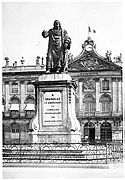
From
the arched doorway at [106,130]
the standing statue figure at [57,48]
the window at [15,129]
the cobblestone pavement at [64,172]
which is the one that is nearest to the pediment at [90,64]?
the arched doorway at [106,130]

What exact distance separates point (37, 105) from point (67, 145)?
4.90ft

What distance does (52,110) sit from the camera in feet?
44.8

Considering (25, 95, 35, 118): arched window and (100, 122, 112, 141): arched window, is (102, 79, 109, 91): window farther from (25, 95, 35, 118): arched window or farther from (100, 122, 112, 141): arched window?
(25, 95, 35, 118): arched window

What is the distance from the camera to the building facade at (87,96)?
36875 millimetres

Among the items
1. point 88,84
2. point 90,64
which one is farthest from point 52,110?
point 90,64

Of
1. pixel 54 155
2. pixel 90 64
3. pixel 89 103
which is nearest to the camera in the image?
pixel 54 155

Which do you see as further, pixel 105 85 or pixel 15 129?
pixel 105 85

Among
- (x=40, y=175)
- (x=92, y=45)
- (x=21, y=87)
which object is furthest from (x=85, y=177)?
(x=21, y=87)

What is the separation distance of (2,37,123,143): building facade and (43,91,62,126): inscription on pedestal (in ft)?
73.7

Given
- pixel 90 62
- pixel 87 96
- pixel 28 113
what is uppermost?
pixel 90 62

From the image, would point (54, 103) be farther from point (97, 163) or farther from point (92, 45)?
point (92, 45)

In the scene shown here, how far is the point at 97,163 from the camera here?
12766 mm

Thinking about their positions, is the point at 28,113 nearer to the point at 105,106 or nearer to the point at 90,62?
the point at 105,106

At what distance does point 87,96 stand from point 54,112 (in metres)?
24.4
